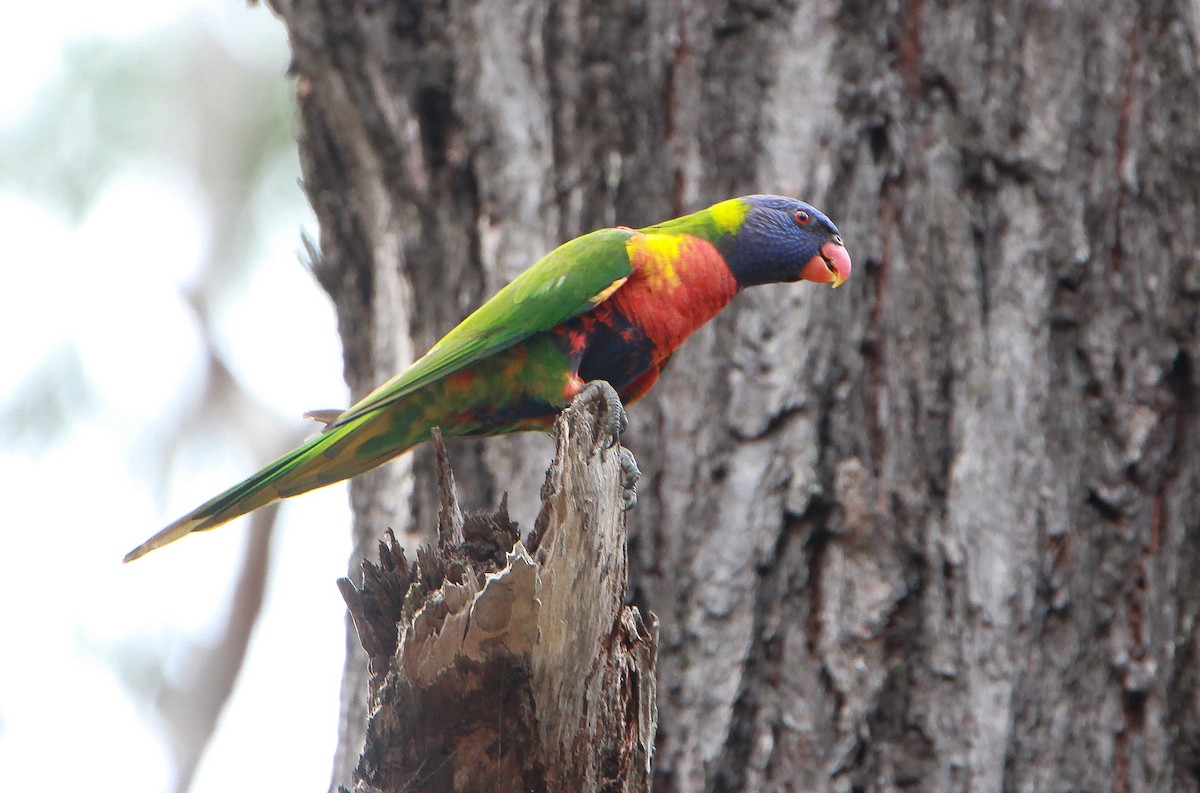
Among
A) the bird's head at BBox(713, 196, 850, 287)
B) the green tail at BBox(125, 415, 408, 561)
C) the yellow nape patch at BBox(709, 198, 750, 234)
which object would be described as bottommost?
the green tail at BBox(125, 415, 408, 561)

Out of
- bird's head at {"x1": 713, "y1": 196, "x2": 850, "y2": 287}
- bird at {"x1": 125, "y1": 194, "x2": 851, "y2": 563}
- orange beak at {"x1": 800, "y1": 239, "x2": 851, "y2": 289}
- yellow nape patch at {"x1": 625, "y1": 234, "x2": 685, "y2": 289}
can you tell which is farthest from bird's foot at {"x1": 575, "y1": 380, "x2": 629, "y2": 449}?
orange beak at {"x1": 800, "y1": 239, "x2": 851, "y2": 289}

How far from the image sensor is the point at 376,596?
1703 mm

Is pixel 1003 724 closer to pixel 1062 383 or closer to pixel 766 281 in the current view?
pixel 1062 383

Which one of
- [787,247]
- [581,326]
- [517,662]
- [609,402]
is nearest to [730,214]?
[787,247]

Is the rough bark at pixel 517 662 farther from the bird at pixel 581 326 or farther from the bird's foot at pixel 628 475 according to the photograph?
the bird at pixel 581 326

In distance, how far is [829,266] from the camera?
8.61 ft

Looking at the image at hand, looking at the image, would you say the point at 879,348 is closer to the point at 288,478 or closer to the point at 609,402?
the point at 609,402

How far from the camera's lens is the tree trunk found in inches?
94.7

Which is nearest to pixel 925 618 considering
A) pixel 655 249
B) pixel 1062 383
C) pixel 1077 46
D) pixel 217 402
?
pixel 1062 383

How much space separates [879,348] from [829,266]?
233mm

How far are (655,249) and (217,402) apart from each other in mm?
5943

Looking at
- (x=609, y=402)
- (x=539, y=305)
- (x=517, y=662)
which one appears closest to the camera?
(x=517, y=662)

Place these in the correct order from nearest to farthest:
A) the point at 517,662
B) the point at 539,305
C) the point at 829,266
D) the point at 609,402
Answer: the point at 517,662
the point at 609,402
the point at 539,305
the point at 829,266

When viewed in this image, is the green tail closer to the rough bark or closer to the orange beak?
the rough bark
